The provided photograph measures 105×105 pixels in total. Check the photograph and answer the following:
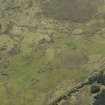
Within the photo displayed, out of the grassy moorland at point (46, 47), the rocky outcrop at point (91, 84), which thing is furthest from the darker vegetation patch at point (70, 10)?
the rocky outcrop at point (91, 84)

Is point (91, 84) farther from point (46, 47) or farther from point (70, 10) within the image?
point (70, 10)

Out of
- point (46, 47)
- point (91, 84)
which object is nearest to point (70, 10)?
point (46, 47)

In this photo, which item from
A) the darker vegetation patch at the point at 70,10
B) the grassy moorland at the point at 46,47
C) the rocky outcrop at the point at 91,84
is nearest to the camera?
the rocky outcrop at the point at 91,84

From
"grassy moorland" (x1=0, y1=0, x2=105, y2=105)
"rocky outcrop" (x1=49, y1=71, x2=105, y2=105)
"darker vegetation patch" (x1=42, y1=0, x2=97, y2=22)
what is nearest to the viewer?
"rocky outcrop" (x1=49, y1=71, x2=105, y2=105)

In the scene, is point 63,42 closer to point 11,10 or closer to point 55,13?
point 55,13

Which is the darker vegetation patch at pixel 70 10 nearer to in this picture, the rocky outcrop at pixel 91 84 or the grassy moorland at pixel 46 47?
the grassy moorland at pixel 46 47

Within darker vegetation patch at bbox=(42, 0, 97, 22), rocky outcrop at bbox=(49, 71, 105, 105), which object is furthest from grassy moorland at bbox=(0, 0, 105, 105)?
rocky outcrop at bbox=(49, 71, 105, 105)

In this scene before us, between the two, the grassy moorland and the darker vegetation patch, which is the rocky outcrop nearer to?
the grassy moorland

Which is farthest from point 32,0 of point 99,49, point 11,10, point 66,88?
point 66,88
